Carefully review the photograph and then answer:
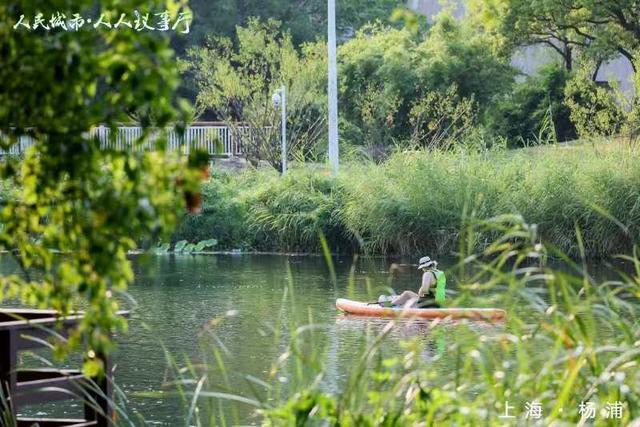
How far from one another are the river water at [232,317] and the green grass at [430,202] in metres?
0.99

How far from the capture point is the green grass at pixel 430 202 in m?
25.6

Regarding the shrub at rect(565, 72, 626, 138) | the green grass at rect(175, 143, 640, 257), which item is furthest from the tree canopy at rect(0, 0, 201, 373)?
the shrub at rect(565, 72, 626, 138)

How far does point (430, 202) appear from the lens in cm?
2655

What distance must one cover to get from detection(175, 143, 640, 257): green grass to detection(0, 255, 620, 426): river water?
991mm

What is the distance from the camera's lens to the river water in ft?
40.5

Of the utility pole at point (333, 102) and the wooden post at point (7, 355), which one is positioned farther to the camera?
the utility pole at point (333, 102)

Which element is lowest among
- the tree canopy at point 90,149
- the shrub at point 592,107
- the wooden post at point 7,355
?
the wooden post at point 7,355

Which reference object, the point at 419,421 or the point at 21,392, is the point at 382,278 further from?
the point at 419,421

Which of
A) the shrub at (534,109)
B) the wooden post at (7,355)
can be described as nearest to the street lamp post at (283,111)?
the shrub at (534,109)

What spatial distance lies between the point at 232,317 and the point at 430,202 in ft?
32.0

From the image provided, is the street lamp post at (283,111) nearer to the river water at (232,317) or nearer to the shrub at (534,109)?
the shrub at (534,109)

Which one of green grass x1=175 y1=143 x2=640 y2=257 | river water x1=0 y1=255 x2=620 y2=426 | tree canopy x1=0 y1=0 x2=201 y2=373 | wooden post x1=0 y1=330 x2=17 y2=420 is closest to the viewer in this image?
tree canopy x1=0 y1=0 x2=201 y2=373

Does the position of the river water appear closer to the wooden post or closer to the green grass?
the green grass

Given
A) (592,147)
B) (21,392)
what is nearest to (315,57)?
(592,147)
